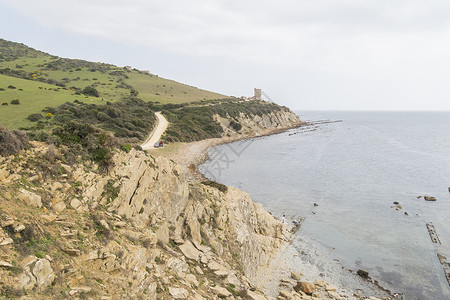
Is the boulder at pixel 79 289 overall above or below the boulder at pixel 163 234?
above

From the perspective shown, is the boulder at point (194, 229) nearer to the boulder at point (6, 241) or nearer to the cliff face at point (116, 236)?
the cliff face at point (116, 236)

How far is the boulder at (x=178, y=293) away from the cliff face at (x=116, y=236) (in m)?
0.04

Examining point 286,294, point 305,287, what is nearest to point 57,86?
point 286,294

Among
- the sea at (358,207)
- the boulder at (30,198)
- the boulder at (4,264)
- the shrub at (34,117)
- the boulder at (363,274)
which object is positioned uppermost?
the shrub at (34,117)

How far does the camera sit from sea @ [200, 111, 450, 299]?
2275 centimetres

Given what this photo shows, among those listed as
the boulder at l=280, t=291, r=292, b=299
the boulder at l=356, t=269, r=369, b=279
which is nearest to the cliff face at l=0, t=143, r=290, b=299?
the boulder at l=280, t=291, r=292, b=299

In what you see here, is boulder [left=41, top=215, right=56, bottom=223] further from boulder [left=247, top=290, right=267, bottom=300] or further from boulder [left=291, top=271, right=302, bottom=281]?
boulder [left=291, top=271, right=302, bottom=281]

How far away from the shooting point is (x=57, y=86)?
7500cm

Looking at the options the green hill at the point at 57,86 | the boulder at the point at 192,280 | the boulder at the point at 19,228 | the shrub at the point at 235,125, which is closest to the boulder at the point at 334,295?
the boulder at the point at 192,280

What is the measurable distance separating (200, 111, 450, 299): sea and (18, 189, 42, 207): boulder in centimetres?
1990

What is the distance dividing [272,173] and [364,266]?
2943cm

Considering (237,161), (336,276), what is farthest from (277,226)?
(237,161)

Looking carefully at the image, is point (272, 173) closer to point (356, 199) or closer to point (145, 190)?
point (356, 199)

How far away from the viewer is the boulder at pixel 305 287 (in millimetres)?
19047
